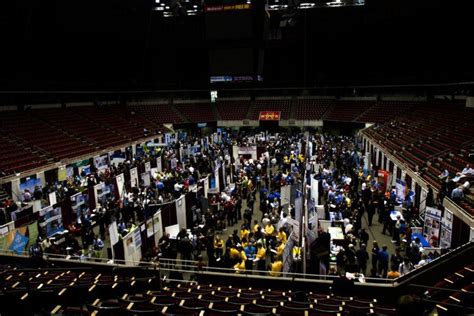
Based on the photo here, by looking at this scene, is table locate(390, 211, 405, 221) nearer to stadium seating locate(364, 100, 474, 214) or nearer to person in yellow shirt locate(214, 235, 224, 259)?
stadium seating locate(364, 100, 474, 214)

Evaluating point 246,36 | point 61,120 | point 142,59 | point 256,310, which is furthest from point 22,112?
point 256,310

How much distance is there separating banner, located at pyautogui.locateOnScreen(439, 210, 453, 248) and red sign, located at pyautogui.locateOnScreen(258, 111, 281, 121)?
3376 centimetres

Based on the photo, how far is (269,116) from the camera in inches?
1774

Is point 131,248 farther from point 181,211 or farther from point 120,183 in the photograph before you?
point 120,183

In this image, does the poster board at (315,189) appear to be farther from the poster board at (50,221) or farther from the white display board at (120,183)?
the poster board at (50,221)

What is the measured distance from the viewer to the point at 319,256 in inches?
372

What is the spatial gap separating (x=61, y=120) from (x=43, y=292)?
26.4m

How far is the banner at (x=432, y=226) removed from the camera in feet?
38.3

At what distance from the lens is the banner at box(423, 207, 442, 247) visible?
11672mm

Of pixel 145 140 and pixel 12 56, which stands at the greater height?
pixel 12 56

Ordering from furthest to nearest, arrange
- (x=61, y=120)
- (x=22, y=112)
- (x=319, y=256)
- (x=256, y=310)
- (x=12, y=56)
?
(x=61, y=120) < (x=22, y=112) < (x=12, y=56) < (x=319, y=256) < (x=256, y=310)

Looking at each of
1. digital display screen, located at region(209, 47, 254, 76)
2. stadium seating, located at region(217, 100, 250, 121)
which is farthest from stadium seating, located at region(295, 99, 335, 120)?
digital display screen, located at region(209, 47, 254, 76)

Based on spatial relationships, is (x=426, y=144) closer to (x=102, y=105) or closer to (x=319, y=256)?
(x=319, y=256)

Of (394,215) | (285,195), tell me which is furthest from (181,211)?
(394,215)
